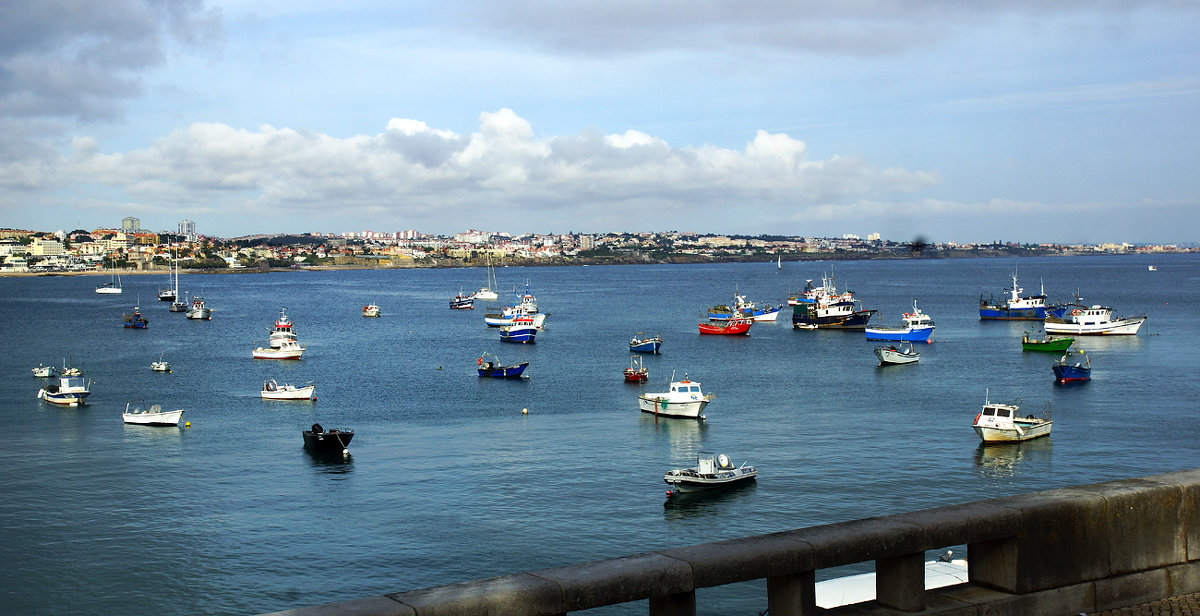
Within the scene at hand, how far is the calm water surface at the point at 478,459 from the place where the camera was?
30844 mm

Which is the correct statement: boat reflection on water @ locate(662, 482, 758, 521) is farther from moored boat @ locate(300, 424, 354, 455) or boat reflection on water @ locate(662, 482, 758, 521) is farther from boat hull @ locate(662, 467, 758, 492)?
moored boat @ locate(300, 424, 354, 455)

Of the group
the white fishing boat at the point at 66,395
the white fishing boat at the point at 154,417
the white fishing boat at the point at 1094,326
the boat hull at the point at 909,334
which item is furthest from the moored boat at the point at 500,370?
the white fishing boat at the point at 1094,326

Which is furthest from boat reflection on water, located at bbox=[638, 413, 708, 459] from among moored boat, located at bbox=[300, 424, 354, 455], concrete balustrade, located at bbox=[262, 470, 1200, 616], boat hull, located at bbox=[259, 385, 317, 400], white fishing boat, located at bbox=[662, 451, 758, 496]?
concrete balustrade, located at bbox=[262, 470, 1200, 616]

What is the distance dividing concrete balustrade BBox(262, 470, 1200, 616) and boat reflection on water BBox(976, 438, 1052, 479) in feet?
116

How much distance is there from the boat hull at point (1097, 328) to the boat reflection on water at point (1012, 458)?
56.6 m

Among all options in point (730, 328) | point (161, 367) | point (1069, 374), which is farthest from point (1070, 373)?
point (161, 367)

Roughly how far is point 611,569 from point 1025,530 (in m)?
3.05

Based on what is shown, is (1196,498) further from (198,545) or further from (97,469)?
(97,469)

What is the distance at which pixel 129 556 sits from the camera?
3178cm

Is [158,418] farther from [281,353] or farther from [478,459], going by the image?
[281,353]

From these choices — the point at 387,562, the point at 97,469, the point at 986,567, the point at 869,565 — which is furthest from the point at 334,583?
the point at 986,567

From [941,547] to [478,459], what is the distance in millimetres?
39330

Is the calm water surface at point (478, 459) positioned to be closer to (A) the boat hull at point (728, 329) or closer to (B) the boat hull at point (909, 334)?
(B) the boat hull at point (909, 334)

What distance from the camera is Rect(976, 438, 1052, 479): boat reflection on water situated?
41.8 m
